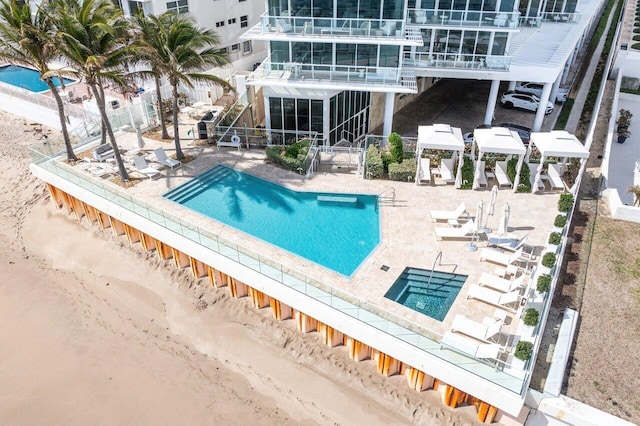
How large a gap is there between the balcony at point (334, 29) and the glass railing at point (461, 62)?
403 centimetres

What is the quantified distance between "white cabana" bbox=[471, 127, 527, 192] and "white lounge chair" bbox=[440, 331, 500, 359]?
9900mm

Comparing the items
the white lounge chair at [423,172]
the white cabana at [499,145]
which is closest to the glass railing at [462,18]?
the white cabana at [499,145]

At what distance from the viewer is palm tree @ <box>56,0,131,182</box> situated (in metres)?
17.8

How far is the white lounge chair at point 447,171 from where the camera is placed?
21.5m

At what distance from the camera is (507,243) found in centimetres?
1672

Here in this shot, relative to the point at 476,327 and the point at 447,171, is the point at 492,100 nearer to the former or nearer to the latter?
the point at 447,171

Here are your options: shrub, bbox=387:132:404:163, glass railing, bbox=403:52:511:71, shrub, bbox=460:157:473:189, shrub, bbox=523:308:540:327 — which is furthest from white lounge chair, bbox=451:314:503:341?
glass railing, bbox=403:52:511:71

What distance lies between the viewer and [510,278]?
15727mm

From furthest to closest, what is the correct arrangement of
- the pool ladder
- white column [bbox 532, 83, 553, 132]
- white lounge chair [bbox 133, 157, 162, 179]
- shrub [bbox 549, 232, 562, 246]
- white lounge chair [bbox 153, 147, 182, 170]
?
white column [bbox 532, 83, 553, 132]
white lounge chair [bbox 153, 147, 182, 170]
white lounge chair [bbox 133, 157, 162, 179]
the pool ladder
shrub [bbox 549, 232, 562, 246]

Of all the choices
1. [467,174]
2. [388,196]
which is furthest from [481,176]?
[388,196]

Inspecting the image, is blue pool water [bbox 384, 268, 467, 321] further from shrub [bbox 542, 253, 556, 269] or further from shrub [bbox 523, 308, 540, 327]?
shrub [bbox 542, 253, 556, 269]

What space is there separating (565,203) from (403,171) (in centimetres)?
703

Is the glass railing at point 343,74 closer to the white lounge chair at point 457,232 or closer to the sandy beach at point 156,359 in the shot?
the white lounge chair at point 457,232

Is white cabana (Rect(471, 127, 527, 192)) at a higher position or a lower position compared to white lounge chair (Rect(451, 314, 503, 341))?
higher
